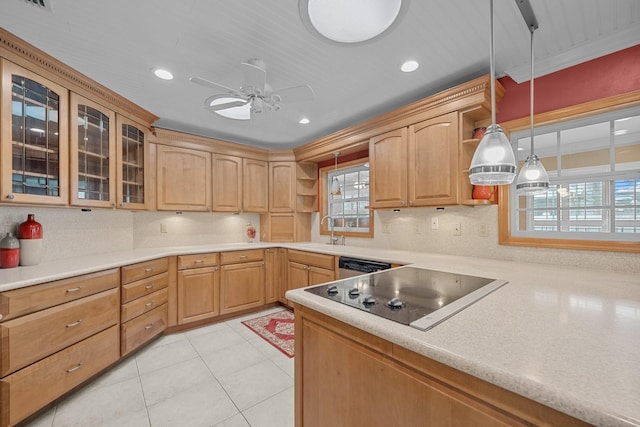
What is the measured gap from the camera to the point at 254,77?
6.26 feet

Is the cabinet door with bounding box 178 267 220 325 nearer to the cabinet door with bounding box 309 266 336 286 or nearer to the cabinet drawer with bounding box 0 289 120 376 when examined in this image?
the cabinet drawer with bounding box 0 289 120 376

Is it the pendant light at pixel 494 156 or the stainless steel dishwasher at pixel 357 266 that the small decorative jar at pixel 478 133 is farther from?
the stainless steel dishwasher at pixel 357 266

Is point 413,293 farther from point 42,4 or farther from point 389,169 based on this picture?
point 42,4

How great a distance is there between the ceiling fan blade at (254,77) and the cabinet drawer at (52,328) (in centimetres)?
202

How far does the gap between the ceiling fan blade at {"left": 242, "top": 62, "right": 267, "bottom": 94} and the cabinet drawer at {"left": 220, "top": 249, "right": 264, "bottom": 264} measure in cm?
200

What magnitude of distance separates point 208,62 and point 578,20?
2.47 meters

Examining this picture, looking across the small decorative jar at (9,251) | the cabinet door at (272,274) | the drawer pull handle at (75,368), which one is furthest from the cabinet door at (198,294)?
the small decorative jar at (9,251)

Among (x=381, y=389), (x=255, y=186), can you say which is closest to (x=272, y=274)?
(x=255, y=186)

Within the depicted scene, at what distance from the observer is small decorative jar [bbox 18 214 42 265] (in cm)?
204

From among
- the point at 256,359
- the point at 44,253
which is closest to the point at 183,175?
Answer: the point at 44,253

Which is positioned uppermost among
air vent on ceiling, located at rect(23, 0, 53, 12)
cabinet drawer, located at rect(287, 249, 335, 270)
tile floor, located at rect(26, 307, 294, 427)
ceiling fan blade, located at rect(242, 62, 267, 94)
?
air vent on ceiling, located at rect(23, 0, 53, 12)

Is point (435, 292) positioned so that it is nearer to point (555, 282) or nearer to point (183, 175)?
point (555, 282)

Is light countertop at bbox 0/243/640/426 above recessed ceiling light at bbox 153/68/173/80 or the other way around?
the other way around

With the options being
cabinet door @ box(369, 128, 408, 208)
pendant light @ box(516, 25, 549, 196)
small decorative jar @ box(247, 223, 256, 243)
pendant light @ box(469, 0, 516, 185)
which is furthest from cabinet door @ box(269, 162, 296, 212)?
pendant light @ box(469, 0, 516, 185)
